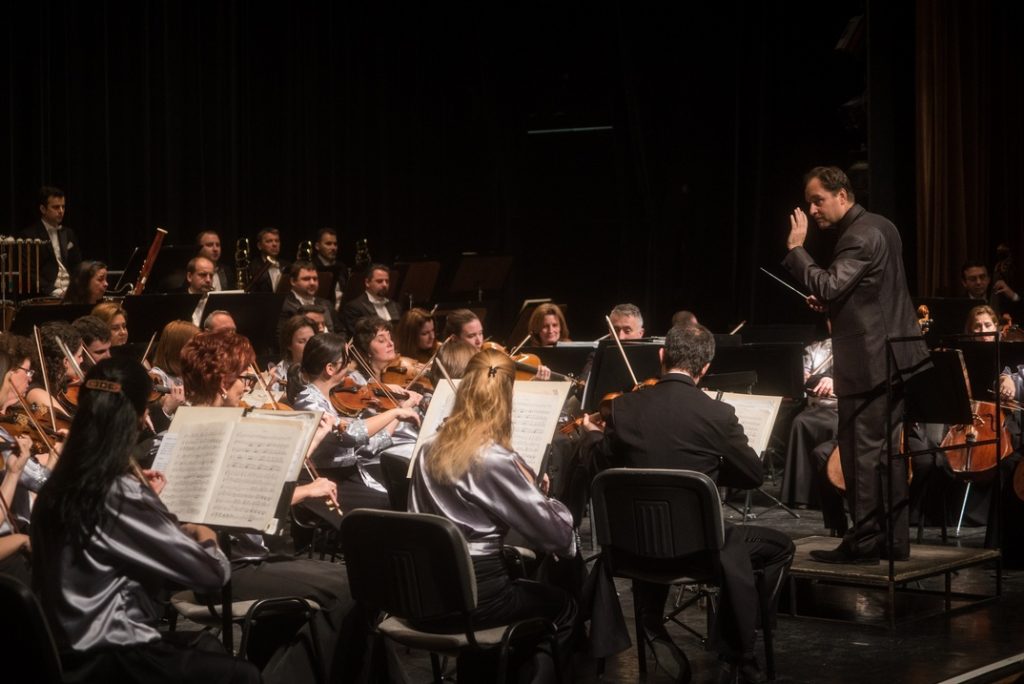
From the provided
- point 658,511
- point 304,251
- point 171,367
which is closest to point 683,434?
point 658,511

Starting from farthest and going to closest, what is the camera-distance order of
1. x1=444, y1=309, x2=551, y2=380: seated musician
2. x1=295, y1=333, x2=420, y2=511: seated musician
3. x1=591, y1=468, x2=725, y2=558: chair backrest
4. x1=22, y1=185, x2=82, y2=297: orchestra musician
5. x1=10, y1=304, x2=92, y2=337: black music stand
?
1. x1=22, y1=185, x2=82, y2=297: orchestra musician
2. x1=444, y1=309, x2=551, y2=380: seated musician
3. x1=10, y1=304, x2=92, y2=337: black music stand
4. x1=295, y1=333, x2=420, y2=511: seated musician
5. x1=591, y1=468, x2=725, y2=558: chair backrest

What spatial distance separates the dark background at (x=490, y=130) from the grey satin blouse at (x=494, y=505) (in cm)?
674

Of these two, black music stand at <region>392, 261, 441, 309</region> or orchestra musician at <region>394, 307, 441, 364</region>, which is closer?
orchestra musician at <region>394, 307, 441, 364</region>

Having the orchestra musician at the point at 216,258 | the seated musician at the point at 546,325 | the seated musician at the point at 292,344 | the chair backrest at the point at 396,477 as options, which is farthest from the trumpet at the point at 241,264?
the chair backrest at the point at 396,477

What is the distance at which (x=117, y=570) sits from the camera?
2963mm

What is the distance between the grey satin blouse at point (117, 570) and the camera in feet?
9.57

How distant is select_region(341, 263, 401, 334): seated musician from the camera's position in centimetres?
969

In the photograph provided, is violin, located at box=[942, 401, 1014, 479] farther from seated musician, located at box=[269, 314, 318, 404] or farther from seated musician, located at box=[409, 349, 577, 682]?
seated musician, located at box=[269, 314, 318, 404]

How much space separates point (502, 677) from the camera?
11.4 feet

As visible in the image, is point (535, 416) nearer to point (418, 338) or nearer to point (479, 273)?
point (418, 338)

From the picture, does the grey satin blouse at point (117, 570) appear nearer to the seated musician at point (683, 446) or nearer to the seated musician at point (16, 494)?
the seated musician at point (16, 494)

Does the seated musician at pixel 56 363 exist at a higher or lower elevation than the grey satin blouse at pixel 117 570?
higher

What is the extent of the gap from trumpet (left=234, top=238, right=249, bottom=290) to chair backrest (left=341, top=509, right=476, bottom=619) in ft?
23.8

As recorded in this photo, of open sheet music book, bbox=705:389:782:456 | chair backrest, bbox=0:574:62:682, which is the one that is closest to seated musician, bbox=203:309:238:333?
open sheet music book, bbox=705:389:782:456
